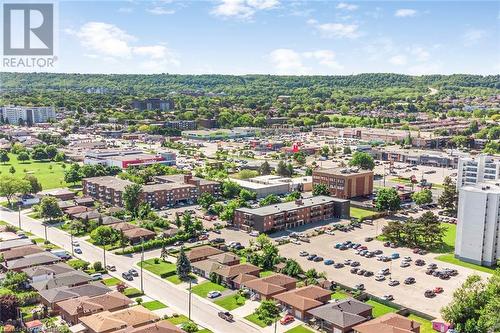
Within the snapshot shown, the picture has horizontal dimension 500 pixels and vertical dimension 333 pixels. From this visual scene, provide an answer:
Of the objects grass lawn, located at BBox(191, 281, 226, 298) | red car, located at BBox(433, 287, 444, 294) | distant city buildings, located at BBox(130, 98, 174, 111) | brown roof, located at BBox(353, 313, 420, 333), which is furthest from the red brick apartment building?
distant city buildings, located at BBox(130, 98, 174, 111)

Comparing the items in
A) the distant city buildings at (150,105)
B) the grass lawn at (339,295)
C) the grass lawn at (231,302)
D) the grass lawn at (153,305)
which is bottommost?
the grass lawn at (153,305)

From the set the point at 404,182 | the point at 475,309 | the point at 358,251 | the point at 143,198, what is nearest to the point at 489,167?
the point at 404,182

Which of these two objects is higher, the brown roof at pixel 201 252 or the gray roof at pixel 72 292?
the brown roof at pixel 201 252

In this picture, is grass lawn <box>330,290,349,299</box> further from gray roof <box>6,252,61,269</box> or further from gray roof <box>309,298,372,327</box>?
gray roof <box>6,252,61,269</box>

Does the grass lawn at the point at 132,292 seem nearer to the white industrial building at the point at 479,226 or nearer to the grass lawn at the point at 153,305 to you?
the grass lawn at the point at 153,305

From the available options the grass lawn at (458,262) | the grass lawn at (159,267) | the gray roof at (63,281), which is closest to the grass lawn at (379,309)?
the grass lawn at (458,262)

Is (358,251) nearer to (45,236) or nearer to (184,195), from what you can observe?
(184,195)

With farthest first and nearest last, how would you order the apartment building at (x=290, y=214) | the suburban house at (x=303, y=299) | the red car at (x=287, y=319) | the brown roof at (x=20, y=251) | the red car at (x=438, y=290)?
1. the apartment building at (x=290, y=214)
2. the brown roof at (x=20, y=251)
3. the red car at (x=438, y=290)
4. the suburban house at (x=303, y=299)
5. the red car at (x=287, y=319)

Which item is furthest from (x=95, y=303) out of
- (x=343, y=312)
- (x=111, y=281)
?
(x=343, y=312)

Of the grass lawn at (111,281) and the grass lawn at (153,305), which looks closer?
the grass lawn at (153,305)

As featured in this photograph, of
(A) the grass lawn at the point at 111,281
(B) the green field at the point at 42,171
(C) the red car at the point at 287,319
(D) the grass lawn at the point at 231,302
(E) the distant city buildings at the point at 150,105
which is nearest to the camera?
(C) the red car at the point at 287,319
